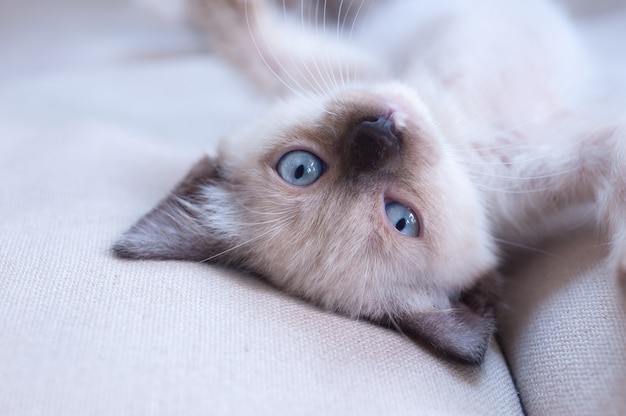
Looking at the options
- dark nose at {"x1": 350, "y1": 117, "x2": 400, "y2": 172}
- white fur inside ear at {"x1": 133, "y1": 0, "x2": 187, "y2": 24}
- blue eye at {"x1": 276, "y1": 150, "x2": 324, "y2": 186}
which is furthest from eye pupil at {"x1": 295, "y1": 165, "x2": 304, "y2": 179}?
white fur inside ear at {"x1": 133, "y1": 0, "x2": 187, "y2": 24}

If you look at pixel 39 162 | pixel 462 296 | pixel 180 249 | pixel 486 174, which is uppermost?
pixel 486 174

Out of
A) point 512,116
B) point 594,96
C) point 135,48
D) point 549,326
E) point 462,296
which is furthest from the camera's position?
point 135,48

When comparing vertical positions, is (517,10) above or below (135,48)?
above

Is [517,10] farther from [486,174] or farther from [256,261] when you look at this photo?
[256,261]

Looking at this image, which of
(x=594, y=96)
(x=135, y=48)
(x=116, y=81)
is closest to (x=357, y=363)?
(x=594, y=96)

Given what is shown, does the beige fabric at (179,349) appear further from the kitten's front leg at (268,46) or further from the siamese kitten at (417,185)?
the kitten's front leg at (268,46)

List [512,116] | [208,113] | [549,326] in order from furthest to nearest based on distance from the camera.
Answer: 1. [208,113]
2. [512,116]
3. [549,326]

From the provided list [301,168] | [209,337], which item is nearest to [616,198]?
[301,168]
